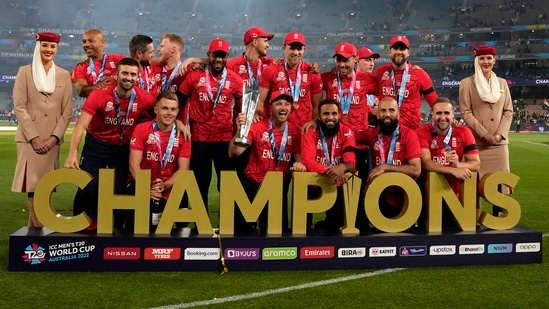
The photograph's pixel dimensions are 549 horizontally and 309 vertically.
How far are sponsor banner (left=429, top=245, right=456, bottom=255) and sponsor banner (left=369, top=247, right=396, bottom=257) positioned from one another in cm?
34

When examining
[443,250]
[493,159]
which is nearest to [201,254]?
[443,250]

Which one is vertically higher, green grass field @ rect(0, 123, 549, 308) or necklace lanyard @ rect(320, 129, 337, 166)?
necklace lanyard @ rect(320, 129, 337, 166)

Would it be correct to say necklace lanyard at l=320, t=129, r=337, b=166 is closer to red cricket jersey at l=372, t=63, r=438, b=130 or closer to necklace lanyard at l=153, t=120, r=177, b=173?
red cricket jersey at l=372, t=63, r=438, b=130

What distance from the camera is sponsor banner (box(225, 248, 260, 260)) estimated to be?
5266 millimetres

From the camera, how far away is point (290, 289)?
4.68 meters

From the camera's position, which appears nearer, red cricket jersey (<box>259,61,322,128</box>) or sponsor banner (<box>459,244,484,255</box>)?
sponsor banner (<box>459,244,484,255</box>)

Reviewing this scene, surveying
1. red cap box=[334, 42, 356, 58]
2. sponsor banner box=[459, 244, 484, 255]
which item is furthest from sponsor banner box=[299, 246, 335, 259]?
red cap box=[334, 42, 356, 58]

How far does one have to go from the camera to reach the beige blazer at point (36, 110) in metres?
6.11

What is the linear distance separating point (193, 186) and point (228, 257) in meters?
0.67

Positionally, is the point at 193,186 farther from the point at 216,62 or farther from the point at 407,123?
the point at 407,123

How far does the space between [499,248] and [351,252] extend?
135 centimetres

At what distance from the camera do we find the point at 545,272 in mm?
5281

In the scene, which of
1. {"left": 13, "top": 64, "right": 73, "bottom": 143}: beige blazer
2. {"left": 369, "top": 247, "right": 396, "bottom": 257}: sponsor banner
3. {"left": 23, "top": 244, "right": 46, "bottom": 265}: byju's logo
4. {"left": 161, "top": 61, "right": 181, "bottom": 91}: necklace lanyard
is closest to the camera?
{"left": 23, "top": 244, "right": 46, "bottom": 265}: byju's logo

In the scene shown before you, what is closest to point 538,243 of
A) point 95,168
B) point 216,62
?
point 216,62
